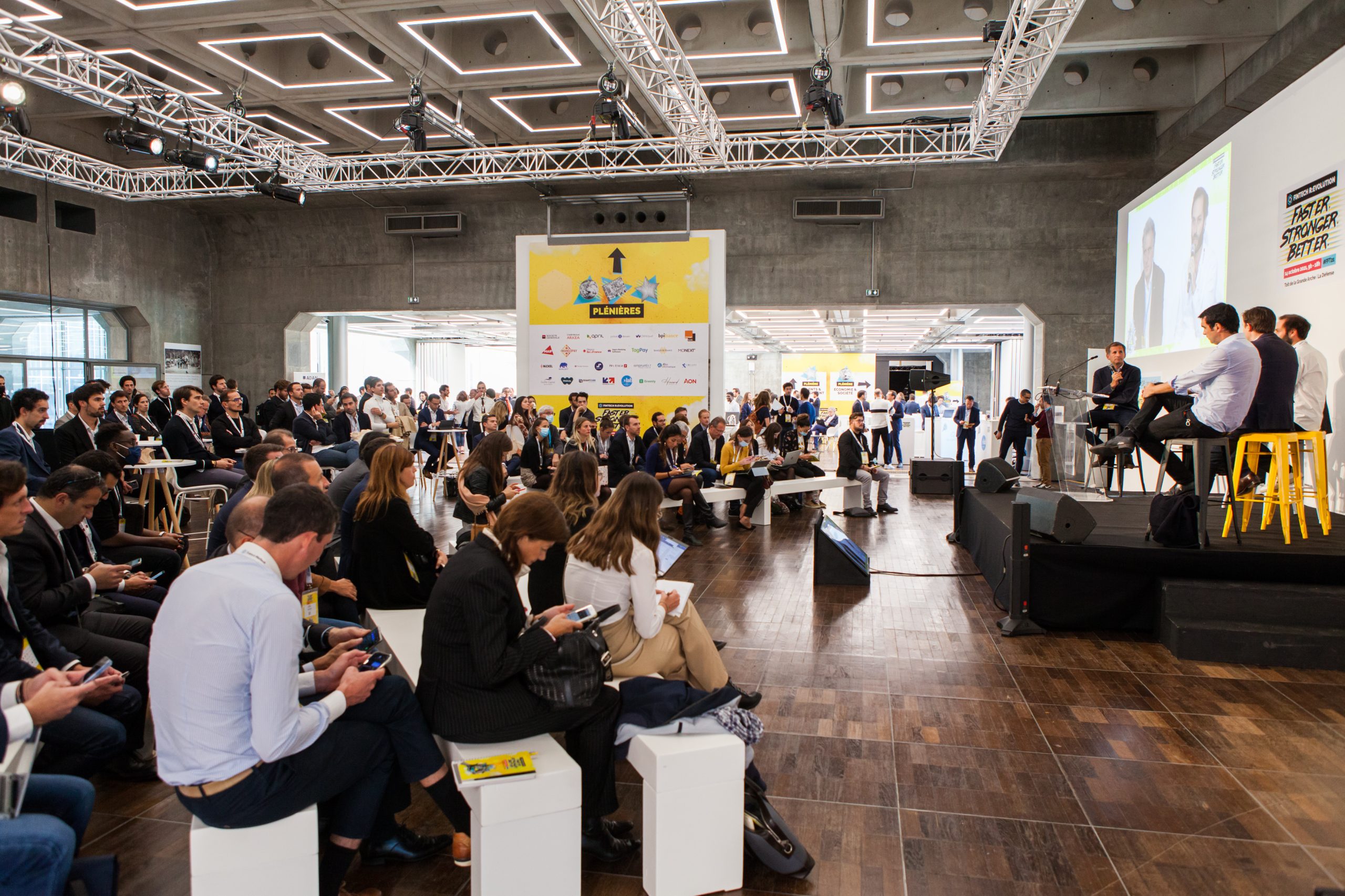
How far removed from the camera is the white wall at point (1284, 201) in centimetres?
590

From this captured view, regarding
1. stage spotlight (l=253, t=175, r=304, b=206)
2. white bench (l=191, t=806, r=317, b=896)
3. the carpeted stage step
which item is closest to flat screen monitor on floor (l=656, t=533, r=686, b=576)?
white bench (l=191, t=806, r=317, b=896)

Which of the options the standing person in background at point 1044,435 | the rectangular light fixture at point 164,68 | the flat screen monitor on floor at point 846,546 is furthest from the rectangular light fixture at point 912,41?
the rectangular light fixture at point 164,68

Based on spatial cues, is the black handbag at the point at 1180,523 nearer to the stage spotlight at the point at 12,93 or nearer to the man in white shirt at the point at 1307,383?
the man in white shirt at the point at 1307,383

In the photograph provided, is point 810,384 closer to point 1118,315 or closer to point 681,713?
point 1118,315

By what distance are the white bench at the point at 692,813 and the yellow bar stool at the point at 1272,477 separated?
3779 mm

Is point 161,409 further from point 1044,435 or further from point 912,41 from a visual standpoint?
point 1044,435

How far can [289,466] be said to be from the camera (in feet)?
11.3

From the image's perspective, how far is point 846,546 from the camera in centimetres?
615

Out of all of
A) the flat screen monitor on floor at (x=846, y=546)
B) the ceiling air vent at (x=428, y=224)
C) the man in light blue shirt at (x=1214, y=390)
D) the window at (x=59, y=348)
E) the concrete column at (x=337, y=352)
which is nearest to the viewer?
the man in light blue shirt at (x=1214, y=390)

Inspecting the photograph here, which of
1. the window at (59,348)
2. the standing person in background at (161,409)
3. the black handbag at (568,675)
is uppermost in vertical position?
the window at (59,348)

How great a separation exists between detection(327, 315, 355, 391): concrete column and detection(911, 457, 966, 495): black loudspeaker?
14.3 meters

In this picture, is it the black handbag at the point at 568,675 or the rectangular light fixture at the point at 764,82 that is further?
the rectangular light fixture at the point at 764,82

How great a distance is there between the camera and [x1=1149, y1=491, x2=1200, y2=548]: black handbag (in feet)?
14.9

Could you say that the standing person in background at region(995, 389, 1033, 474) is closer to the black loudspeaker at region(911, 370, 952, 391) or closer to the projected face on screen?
the projected face on screen
